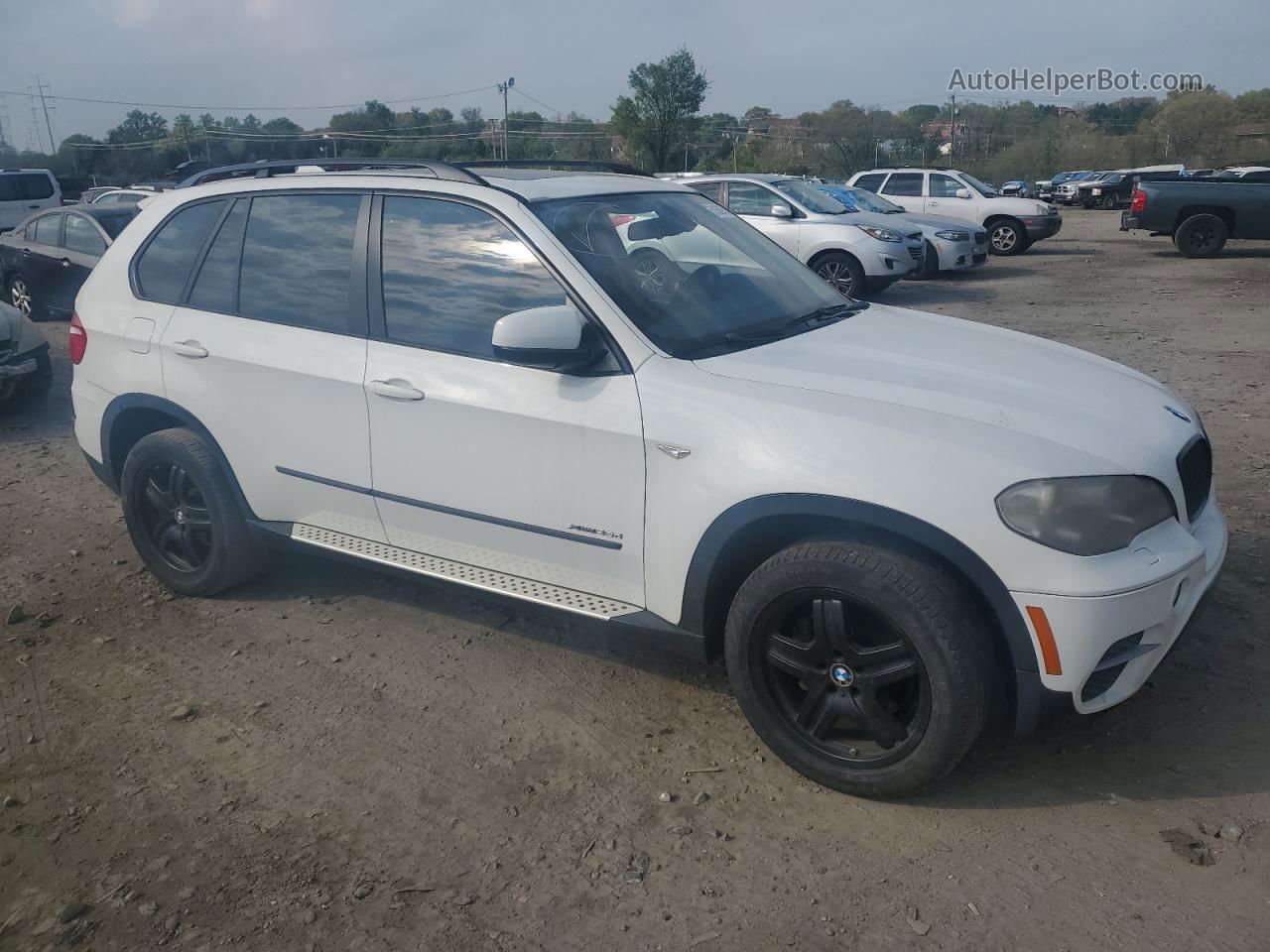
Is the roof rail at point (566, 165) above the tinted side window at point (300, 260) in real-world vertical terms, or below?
above

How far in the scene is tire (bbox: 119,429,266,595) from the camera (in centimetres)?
440

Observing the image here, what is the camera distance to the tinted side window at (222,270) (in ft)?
14.2

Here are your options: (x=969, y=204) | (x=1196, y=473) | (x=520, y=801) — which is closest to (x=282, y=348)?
(x=520, y=801)


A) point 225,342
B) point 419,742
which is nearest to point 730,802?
point 419,742

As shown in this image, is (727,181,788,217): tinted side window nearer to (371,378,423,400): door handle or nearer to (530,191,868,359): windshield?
(530,191,868,359): windshield

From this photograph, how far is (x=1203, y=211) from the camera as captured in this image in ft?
59.6

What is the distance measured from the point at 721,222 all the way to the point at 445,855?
281 cm

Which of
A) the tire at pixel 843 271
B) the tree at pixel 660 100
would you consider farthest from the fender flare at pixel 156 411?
the tree at pixel 660 100

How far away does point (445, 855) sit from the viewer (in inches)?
115

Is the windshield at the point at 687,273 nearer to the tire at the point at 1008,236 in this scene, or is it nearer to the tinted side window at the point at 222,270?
the tinted side window at the point at 222,270

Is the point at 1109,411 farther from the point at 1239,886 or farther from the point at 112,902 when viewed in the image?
the point at 112,902

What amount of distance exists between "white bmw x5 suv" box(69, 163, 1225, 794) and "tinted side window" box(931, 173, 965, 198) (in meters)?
17.3

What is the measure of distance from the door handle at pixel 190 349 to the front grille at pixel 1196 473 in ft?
12.0

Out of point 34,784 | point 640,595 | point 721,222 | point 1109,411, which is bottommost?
point 34,784
